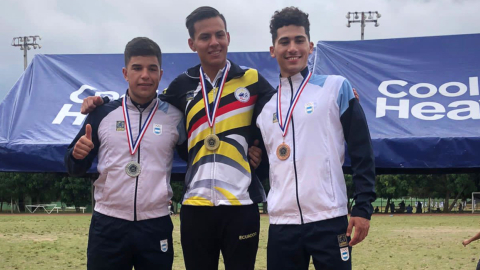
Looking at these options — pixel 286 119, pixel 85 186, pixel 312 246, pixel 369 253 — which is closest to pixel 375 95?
pixel 286 119

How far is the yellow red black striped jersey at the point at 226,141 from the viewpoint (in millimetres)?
3430

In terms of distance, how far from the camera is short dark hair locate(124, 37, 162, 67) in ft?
12.4

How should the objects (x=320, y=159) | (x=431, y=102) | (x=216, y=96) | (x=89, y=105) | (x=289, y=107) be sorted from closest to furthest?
1. (x=320, y=159)
2. (x=289, y=107)
3. (x=216, y=96)
4. (x=89, y=105)
5. (x=431, y=102)

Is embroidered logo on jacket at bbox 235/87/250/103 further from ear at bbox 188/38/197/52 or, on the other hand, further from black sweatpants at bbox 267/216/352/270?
black sweatpants at bbox 267/216/352/270

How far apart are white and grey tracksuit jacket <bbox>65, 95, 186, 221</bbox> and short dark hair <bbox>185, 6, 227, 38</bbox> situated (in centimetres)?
56

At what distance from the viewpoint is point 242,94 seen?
361 cm

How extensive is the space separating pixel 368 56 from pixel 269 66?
36.3 inches

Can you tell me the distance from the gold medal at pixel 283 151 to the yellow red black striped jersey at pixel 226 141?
30 cm

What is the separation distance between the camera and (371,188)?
314 cm

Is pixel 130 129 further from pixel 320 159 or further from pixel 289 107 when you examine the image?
pixel 320 159

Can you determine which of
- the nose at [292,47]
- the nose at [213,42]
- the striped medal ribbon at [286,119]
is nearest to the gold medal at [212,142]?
the striped medal ribbon at [286,119]

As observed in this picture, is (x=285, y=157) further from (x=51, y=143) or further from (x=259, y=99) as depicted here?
(x=51, y=143)

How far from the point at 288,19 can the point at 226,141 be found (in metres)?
0.87

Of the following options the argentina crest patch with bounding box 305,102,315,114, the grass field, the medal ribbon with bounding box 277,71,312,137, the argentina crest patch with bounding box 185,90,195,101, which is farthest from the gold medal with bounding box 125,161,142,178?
the grass field
